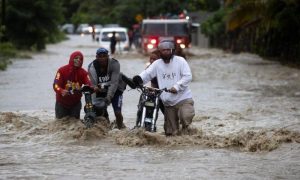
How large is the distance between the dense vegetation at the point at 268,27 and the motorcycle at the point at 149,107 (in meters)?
18.3

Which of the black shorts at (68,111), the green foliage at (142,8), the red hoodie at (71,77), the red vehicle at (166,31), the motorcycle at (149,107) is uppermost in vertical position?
the red hoodie at (71,77)

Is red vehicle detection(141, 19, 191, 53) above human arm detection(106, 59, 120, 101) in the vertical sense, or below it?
below

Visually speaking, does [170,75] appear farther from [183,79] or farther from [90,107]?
[90,107]

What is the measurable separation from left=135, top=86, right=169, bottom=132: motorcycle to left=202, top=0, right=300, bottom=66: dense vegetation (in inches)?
719

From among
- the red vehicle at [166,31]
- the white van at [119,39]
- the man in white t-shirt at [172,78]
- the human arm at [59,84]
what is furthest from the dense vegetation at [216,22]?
the man in white t-shirt at [172,78]

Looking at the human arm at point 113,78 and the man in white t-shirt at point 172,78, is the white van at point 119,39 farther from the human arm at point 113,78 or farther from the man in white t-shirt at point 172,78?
the man in white t-shirt at point 172,78

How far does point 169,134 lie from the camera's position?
41.3 feet

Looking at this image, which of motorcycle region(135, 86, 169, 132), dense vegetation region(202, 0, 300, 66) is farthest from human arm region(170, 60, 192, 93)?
dense vegetation region(202, 0, 300, 66)

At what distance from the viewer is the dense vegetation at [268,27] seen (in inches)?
1198

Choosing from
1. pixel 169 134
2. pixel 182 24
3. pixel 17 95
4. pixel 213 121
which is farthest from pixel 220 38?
pixel 169 134

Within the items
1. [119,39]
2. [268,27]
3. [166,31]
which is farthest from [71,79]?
[119,39]

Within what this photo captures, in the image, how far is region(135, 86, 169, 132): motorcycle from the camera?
1198cm

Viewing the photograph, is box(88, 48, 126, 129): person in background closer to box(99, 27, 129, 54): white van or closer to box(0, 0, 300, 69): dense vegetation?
box(0, 0, 300, 69): dense vegetation

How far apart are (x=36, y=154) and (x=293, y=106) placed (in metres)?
8.61
